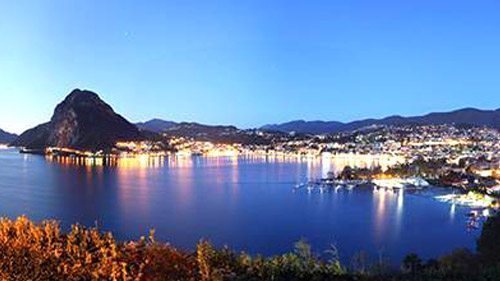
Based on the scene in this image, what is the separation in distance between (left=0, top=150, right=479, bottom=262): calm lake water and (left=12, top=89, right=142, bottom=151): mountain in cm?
4998

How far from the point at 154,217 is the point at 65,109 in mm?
92449

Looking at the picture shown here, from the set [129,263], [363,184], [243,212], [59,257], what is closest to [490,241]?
[129,263]

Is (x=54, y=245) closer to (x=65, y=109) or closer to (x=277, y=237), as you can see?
(x=277, y=237)

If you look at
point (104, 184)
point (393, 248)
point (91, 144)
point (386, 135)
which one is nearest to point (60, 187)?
point (104, 184)

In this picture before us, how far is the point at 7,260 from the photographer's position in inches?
106

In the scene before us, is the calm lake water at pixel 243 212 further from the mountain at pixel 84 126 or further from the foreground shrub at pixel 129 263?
the mountain at pixel 84 126

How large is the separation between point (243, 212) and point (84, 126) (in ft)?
272

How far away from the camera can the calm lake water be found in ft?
93.7

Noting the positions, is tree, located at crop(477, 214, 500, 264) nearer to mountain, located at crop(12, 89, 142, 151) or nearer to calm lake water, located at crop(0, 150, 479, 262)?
calm lake water, located at crop(0, 150, 479, 262)

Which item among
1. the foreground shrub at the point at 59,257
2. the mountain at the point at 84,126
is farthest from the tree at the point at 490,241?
the mountain at the point at 84,126

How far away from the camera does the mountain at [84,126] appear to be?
10925 centimetres

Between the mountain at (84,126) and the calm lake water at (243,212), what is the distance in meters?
50.0

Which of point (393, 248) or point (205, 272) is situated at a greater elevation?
point (205, 272)

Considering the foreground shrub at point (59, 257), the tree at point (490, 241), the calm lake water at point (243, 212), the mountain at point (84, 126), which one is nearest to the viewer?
the foreground shrub at point (59, 257)
